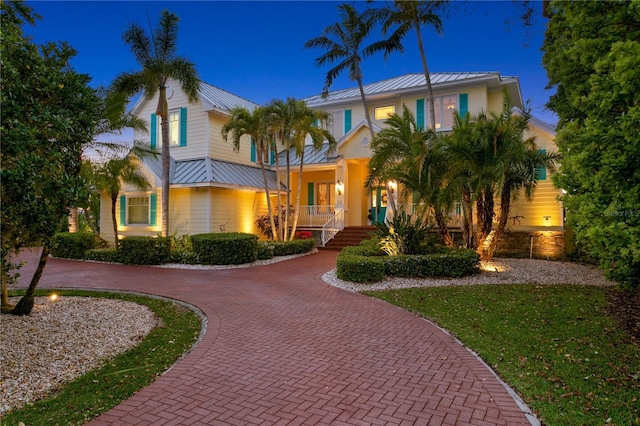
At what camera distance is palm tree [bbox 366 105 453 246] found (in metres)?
11.1

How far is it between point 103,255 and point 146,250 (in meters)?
2.58

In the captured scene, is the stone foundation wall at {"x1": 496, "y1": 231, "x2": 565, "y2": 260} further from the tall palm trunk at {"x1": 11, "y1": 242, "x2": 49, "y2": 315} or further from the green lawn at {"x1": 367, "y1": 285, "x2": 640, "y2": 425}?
the tall palm trunk at {"x1": 11, "y1": 242, "x2": 49, "y2": 315}

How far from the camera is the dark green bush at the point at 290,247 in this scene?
1534 centimetres

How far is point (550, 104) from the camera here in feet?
32.8

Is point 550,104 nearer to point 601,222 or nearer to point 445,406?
point 601,222

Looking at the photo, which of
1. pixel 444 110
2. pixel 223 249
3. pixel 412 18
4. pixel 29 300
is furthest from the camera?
pixel 444 110

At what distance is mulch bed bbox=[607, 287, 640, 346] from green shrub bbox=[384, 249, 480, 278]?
326 cm

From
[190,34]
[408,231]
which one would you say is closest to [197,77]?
[190,34]

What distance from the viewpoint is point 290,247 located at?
616 inches

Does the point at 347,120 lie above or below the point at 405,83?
below

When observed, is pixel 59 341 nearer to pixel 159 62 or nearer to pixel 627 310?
pixel 627 310

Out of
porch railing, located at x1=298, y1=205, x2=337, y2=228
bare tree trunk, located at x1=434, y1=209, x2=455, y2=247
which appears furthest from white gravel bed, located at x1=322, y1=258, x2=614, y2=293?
porch railing, located at x1=298, y1=205, x2=337, y2=228

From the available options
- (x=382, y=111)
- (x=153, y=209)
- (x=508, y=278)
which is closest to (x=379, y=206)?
(x=382, y=111)

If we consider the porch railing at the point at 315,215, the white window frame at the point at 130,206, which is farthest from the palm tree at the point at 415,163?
the white window frame at the point at 130,206
